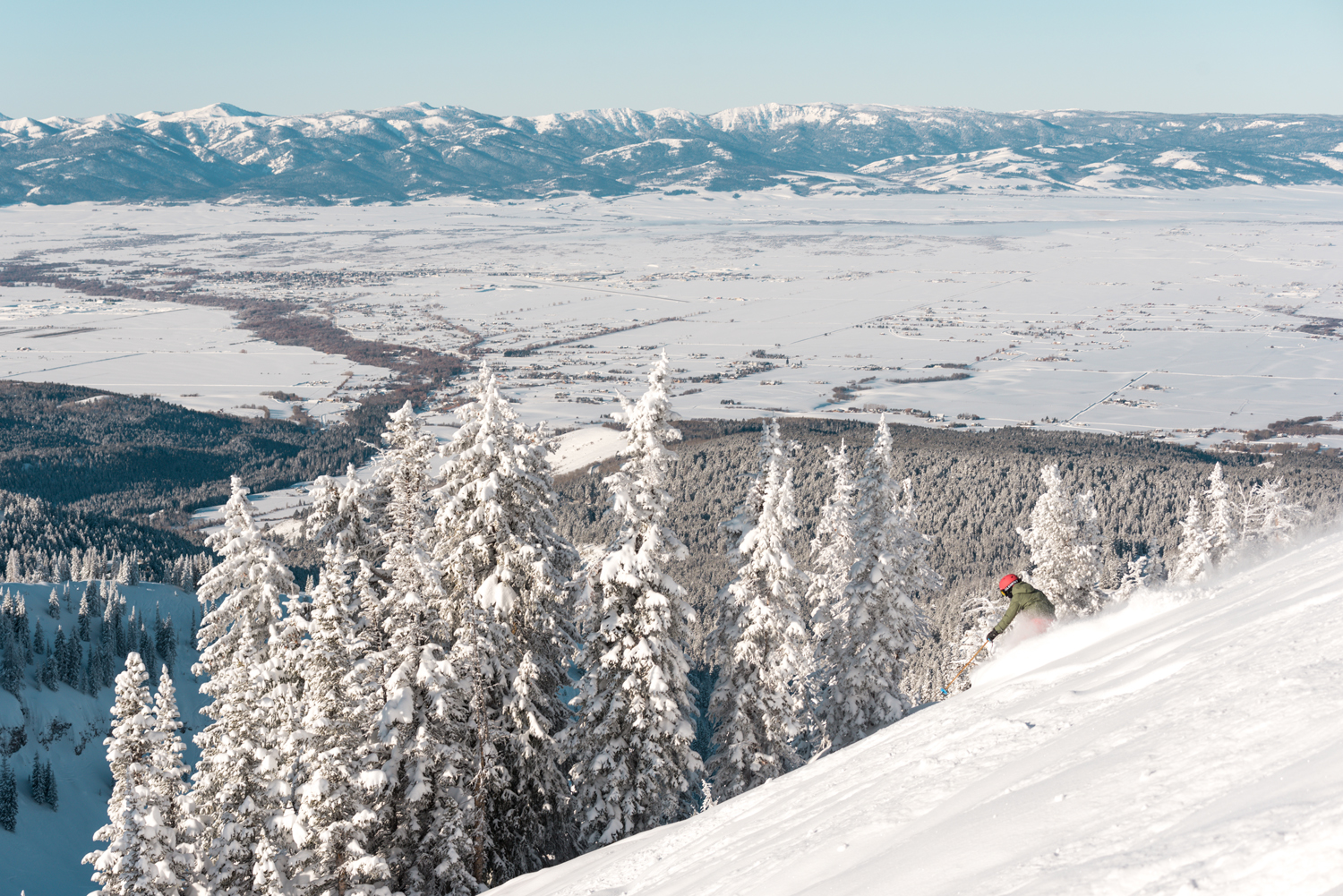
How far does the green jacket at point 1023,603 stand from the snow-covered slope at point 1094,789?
1.78m

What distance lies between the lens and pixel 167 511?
150 m

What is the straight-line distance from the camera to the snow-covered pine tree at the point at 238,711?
63.4 feet

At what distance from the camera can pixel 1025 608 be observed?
17.7m

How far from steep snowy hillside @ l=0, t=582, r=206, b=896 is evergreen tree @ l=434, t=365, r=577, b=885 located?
41854 millimetres

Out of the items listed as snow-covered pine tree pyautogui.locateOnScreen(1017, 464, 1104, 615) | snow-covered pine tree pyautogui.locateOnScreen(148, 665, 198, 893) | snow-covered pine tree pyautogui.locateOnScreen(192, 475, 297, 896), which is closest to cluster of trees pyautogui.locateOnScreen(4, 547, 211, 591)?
snow-covered pine tree pyautogui.locateOnScreen(192, 475, 297, 896)

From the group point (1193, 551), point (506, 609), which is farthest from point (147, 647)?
point (1193, 551)

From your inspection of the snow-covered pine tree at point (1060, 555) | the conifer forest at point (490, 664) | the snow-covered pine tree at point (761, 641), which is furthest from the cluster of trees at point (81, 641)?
the snow-covered pine tree at point (1060, 555)

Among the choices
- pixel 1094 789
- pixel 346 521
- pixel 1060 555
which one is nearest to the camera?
pixel 1094 789

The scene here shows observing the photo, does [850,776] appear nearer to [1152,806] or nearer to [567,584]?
[1152,806]

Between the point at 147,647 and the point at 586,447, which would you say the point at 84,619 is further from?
the point at 586,447

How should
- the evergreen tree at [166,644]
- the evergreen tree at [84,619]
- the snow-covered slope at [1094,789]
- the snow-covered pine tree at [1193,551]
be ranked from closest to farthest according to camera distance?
1. the snow-covered slope at [1094,789]
2. the snow-covered pine tree at [1193,551]
3. the evergreen tree at [84,619]
4. the evergreen tree at [166,644]

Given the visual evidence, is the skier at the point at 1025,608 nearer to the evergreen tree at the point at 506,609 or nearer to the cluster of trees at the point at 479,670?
the cluster of trees at the point at 479,670

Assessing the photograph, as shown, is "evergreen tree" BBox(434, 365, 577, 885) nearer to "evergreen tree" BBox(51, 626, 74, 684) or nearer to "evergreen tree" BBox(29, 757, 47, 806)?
"evergreen tree" BBox(29, 757, 47, 806)

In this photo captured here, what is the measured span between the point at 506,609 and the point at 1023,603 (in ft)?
38.4
